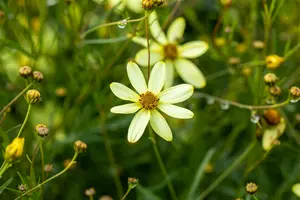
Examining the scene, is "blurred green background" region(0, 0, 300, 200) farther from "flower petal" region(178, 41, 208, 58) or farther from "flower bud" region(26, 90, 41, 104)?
"flower bud" region(26, 90, 41, 104)

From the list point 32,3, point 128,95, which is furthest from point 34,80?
point 32,3

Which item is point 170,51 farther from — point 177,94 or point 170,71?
→ point 177,94

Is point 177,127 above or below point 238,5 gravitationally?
below

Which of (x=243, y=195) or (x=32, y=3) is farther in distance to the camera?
(x=32, y=3)

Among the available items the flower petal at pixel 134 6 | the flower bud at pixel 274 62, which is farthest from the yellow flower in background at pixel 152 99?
the flower petal at pixel 134 6

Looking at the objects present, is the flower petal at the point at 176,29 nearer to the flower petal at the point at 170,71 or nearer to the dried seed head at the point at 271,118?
the flower petal at the point at 170,71

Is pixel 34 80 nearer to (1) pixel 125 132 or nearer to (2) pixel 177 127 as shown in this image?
(1) pixel 125 132

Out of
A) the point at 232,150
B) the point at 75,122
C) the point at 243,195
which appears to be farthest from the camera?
the point at 232,150
